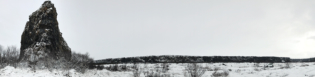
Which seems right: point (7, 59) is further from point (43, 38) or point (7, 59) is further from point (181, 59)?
point (181, 59)

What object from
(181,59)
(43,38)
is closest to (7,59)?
(43,38)

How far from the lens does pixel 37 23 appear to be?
32406 millimetres

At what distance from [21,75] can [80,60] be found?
11708 mm

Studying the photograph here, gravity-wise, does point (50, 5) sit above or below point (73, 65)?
above

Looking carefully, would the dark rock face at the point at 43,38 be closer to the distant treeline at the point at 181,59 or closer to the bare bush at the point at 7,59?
the bare bush at the point at 7,59

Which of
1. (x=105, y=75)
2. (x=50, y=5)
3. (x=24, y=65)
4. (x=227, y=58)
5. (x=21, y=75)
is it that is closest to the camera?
(x=21, y=75)

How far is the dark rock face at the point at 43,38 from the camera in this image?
29.4m

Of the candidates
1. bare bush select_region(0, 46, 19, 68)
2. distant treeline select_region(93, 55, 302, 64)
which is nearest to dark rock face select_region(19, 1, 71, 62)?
bare bush select_region(0, 46, 19, 68)

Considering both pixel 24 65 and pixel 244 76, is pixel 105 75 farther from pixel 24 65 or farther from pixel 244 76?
pixel 244 76

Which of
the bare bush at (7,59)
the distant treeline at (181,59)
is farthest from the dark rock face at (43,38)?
the distant treeline at (181,59)

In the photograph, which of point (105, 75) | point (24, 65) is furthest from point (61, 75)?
point (105, 75)

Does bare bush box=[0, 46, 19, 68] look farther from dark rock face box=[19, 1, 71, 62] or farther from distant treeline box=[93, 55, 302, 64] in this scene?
distant treeline box=[93, 55, 302, 64]

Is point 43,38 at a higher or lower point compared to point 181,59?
higher

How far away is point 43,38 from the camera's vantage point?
30.6 meters
